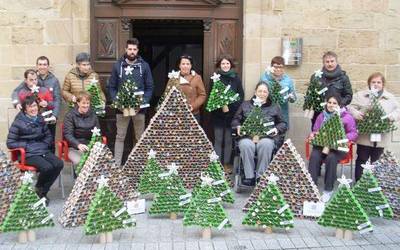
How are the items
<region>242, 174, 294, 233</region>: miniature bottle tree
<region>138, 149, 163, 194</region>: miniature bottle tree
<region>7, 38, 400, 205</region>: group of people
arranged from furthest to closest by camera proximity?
<region>7, 38, 400, 205</region>: group of people → <region>138, 149, 163, 194</region>: miniature bottle tree → <region>242, 174, 294, 233</region>: miniature bottle tree

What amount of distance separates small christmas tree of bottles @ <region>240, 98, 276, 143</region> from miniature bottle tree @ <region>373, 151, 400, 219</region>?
1307mm

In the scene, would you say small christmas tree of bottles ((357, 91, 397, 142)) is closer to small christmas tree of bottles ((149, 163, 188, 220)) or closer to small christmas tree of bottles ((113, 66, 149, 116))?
small christmas tree of bottles ((149, 163, 188, 220))

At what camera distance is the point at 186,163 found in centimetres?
659

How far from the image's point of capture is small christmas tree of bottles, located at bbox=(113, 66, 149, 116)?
691cm

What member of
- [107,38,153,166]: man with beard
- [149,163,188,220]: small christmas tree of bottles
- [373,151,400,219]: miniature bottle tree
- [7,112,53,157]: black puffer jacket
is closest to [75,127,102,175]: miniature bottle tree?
[7,112,53,157]: black puffer jacket

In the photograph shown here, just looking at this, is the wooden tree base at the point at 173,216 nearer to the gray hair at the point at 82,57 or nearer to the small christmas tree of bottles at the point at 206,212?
the small christmas tree of bottles at the point at 206,212

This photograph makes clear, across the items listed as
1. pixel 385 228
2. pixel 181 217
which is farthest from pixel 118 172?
pixel 385 228

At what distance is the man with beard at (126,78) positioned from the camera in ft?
23.3

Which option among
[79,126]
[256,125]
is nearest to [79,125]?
[79,126]

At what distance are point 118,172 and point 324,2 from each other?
4036mm

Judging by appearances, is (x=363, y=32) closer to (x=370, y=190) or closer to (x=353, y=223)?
(x=370, y=190)

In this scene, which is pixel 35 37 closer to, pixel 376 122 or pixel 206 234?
pixel 206 234

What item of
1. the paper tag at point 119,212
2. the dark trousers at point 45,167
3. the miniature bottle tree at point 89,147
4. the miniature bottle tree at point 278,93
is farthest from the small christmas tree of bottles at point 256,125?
the dark trousers at point 45,167

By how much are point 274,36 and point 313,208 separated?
2980 millimetres
